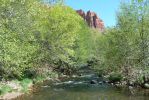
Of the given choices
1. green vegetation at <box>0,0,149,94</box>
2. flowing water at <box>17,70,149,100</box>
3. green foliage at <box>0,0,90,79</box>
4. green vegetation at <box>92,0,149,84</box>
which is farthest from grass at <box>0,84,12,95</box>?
green vegetation at <box>92,0,149,84</box>

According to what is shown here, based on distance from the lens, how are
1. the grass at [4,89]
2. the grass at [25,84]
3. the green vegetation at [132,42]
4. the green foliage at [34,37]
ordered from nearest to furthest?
the green foliage at [34,37], the grass at [4,89], the grass at [25,84], the green vegetation at [132,42]

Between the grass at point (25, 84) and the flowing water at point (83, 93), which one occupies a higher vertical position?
the grass at point (25, 84)

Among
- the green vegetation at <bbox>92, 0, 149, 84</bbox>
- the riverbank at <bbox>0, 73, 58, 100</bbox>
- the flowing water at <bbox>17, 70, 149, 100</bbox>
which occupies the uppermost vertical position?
the green vegetation at <bbox>92, 0, 149, 84</bbox>

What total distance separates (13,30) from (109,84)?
17.1 meters

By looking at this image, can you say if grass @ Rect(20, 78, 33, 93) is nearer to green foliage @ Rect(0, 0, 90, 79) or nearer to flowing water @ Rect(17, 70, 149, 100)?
green foliage @ Rect(0, 0, 90, 79)

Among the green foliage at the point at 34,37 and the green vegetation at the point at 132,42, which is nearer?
the green foliage at the point at 34,37

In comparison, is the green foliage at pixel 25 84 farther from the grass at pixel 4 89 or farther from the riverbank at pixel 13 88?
the grass at pixel 4 89

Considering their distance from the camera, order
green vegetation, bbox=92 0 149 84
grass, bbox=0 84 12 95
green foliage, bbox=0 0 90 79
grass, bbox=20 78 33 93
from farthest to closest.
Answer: green vegetation, bbox=92 0 149 84 < grass, bbox=20 78 33 93 < grass, bbox=0 84 12 95 < green foliage, bbox=0 0 90 79

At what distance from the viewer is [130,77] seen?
39875mm

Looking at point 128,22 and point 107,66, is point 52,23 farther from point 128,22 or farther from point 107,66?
point 128,22

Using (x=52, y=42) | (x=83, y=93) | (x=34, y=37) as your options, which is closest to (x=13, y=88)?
(x=83, y=93)

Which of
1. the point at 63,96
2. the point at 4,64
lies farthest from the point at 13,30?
the point at 63,96

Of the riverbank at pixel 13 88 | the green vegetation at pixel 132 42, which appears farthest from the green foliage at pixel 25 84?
the green vegetation at pixel 132 42

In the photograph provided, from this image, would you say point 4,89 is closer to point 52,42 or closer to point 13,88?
point 13,88
